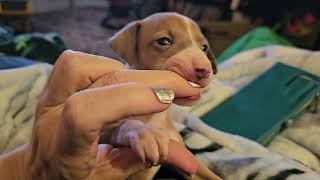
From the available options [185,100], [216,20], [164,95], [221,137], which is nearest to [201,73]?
[185,100]

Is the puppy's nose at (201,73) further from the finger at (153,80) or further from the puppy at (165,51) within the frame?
the finger at (153,80)

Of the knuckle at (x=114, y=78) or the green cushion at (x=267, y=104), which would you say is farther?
the green cushion at (x=267, y=104)

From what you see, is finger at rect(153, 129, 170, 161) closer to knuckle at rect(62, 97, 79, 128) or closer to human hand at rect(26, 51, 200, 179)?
human hand at rect(26, 51, 200, 179)

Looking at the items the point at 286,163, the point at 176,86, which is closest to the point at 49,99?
the point at 176,86

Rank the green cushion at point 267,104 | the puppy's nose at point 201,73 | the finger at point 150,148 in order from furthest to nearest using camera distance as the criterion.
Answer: the green cushion at point 267,104, the puppy's nose at point 201,73, the finger at point 150,148

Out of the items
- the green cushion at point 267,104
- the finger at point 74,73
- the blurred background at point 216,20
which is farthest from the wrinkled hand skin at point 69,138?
the blurred background at point 216,20
